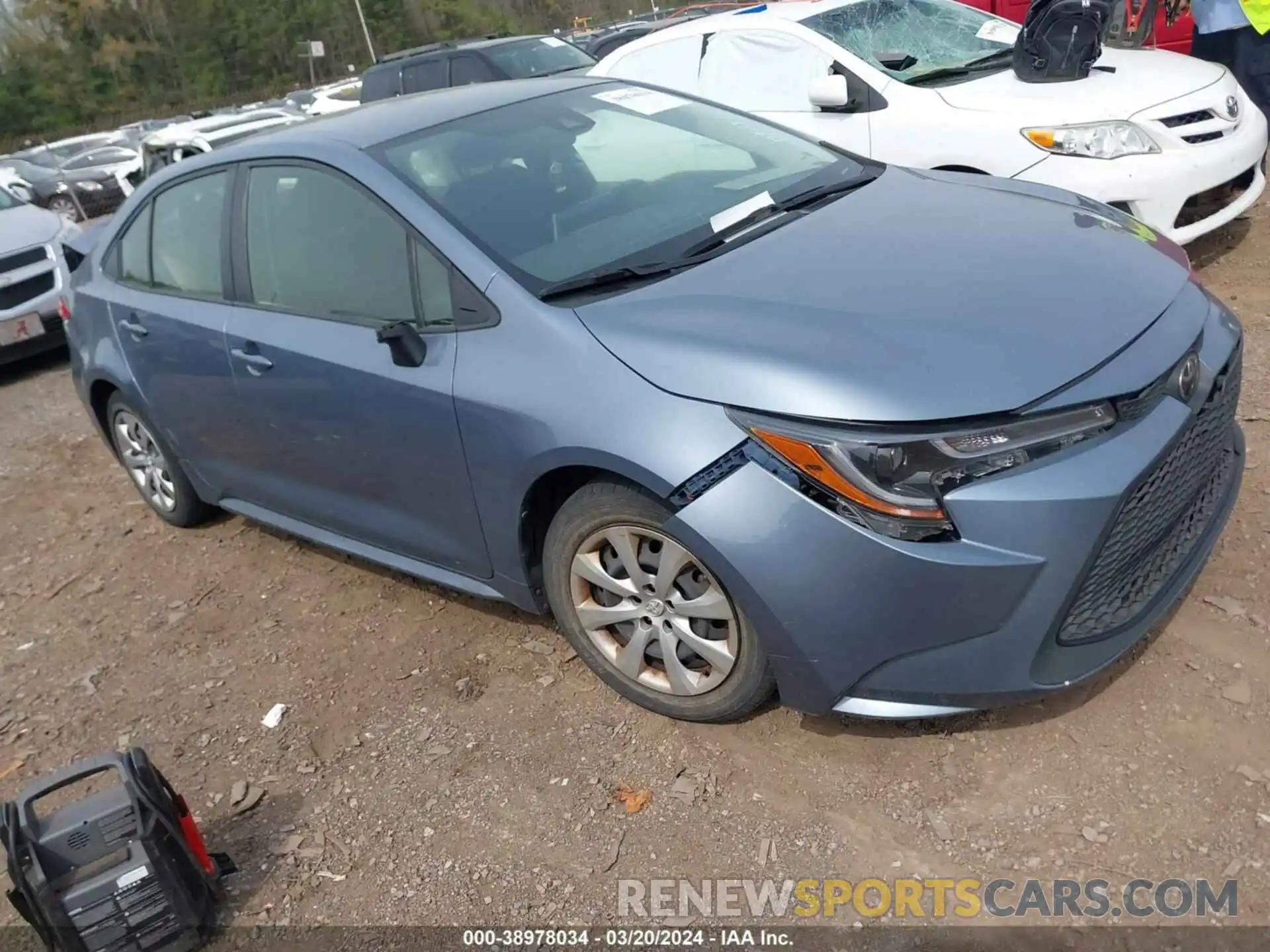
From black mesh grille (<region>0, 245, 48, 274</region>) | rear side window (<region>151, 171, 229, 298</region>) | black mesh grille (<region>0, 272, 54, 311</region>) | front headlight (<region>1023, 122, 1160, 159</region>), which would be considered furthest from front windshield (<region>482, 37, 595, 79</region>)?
rear side window (<region>151, 171, 229, 298</region>)

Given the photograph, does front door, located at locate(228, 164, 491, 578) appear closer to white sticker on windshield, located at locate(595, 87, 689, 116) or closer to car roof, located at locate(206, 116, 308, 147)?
white sticker on windshield, located at locate(595, 87, 689, 116)

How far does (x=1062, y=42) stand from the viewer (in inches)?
215

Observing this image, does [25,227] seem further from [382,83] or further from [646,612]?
[646,612]

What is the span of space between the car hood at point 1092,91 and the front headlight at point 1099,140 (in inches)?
2.0

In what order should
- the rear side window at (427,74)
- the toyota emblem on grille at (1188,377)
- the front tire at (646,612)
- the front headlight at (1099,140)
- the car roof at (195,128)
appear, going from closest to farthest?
1. the toyota emblem on grille at (1188,377)
2. the front tire at (646,612)
3. the front headlight at (1099,140)
4. the rear side window at (427,74)
5. the car roof at (195,128)

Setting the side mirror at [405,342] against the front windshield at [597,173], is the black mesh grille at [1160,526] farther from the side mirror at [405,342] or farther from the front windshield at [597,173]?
the side mirror at [405,342]

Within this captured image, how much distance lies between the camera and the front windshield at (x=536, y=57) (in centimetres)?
1119

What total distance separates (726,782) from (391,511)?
1.39 meters

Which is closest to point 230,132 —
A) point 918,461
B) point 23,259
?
point 23,259

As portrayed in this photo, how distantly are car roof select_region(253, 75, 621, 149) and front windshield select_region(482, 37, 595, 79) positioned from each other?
7.57m

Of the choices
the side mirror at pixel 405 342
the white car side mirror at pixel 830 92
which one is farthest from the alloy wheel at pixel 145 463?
the white car side mirror at pixel 830 92

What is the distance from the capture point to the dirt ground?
246 cm

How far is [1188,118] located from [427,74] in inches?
332

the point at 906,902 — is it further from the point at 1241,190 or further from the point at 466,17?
the point at 466,17
